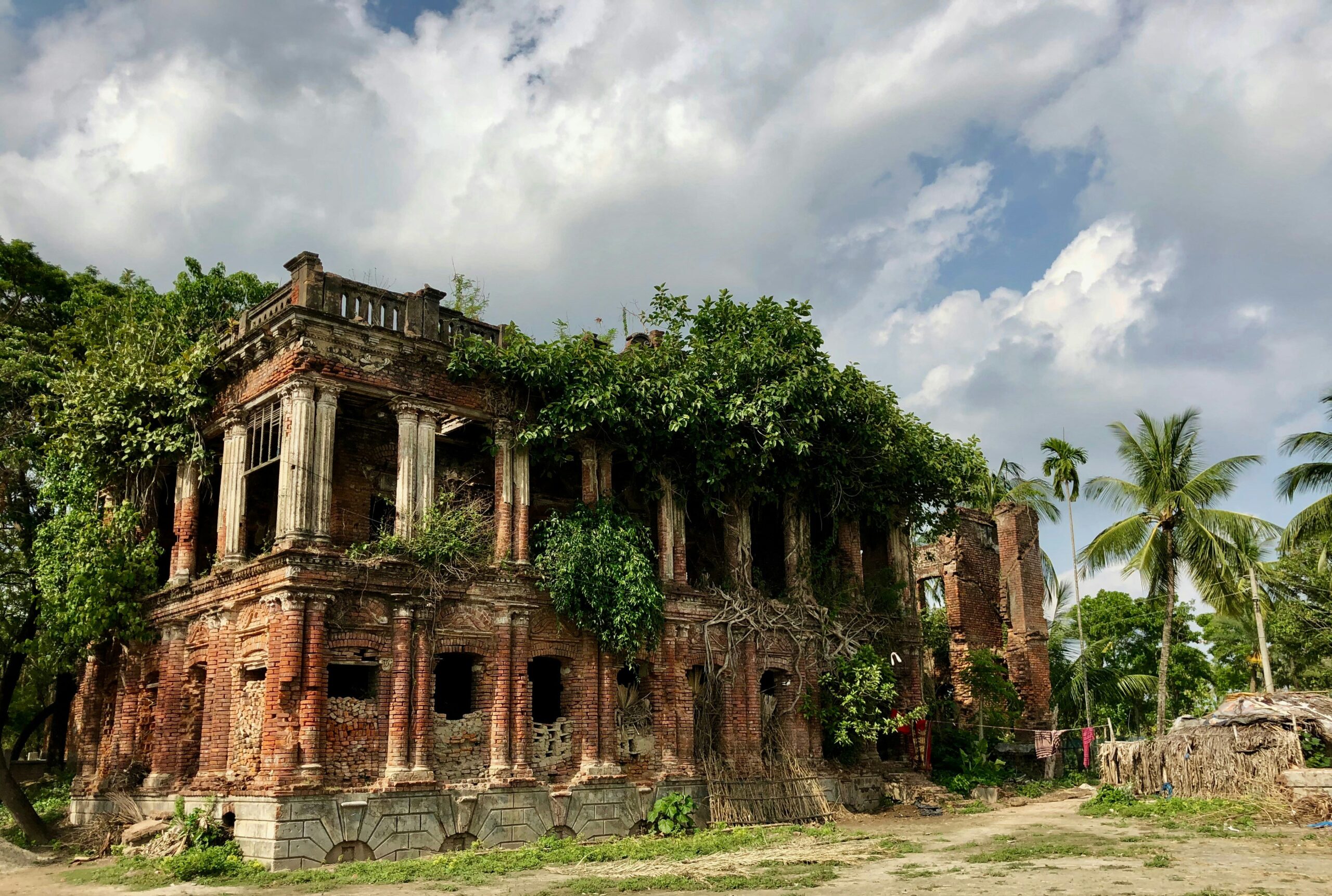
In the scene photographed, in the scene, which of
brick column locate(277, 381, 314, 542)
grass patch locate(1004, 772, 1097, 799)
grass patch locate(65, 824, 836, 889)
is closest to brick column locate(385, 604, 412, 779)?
grass patch locate(65, 824, 836, 889)

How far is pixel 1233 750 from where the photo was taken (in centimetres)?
2019

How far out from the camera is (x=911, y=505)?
25547mm

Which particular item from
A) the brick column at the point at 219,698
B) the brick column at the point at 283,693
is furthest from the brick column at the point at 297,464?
the brick column at the point at 219,698

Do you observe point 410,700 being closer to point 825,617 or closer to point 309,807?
point 309,807

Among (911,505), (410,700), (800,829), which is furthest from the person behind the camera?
(911,505)

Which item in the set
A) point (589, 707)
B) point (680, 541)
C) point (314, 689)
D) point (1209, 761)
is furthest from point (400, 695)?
point (1209, 761)

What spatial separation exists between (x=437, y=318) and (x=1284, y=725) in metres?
17.4

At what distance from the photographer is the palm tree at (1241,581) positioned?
86.5 feet

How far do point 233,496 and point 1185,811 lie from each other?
59.4 ft

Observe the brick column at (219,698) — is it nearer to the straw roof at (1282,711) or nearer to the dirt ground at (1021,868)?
the dirt ground at (1021,868)

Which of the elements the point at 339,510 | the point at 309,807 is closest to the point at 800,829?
the point at 309,807

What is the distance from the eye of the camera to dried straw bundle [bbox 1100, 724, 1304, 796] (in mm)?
19484

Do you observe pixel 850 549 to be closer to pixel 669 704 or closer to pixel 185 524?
pixel 669 704

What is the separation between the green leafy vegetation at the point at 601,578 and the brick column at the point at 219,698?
5302 millimetres
